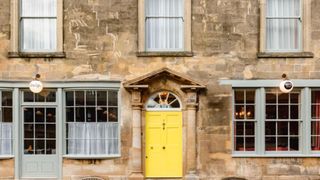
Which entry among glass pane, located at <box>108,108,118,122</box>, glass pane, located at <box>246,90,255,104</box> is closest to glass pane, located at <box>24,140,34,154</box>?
glass pane, located at <box>108,108,118,122</box>

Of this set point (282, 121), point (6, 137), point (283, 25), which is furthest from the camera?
point (283, 25)

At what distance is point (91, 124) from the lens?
1473 centimetres

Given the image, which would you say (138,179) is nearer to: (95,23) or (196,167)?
(196,167)

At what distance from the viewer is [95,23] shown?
1455 cm

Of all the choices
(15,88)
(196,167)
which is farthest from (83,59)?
(196,167)

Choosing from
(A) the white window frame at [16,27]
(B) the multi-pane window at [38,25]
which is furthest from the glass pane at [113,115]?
(B) the multi-pane window at [38,25]

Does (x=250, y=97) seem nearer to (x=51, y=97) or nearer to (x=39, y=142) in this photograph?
(x=51, y=97)

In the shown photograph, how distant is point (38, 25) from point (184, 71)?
494 centimetres

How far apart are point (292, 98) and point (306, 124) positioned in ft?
3.06

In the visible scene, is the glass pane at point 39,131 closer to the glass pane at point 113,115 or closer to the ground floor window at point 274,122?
the glass pane at point 113,115

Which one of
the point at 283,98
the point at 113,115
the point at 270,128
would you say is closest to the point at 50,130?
the point at 113,115

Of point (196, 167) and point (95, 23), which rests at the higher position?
point (95, 23)

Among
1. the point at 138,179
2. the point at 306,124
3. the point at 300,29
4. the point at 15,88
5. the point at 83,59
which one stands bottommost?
the point at 138,179

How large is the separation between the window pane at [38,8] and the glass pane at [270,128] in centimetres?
772
